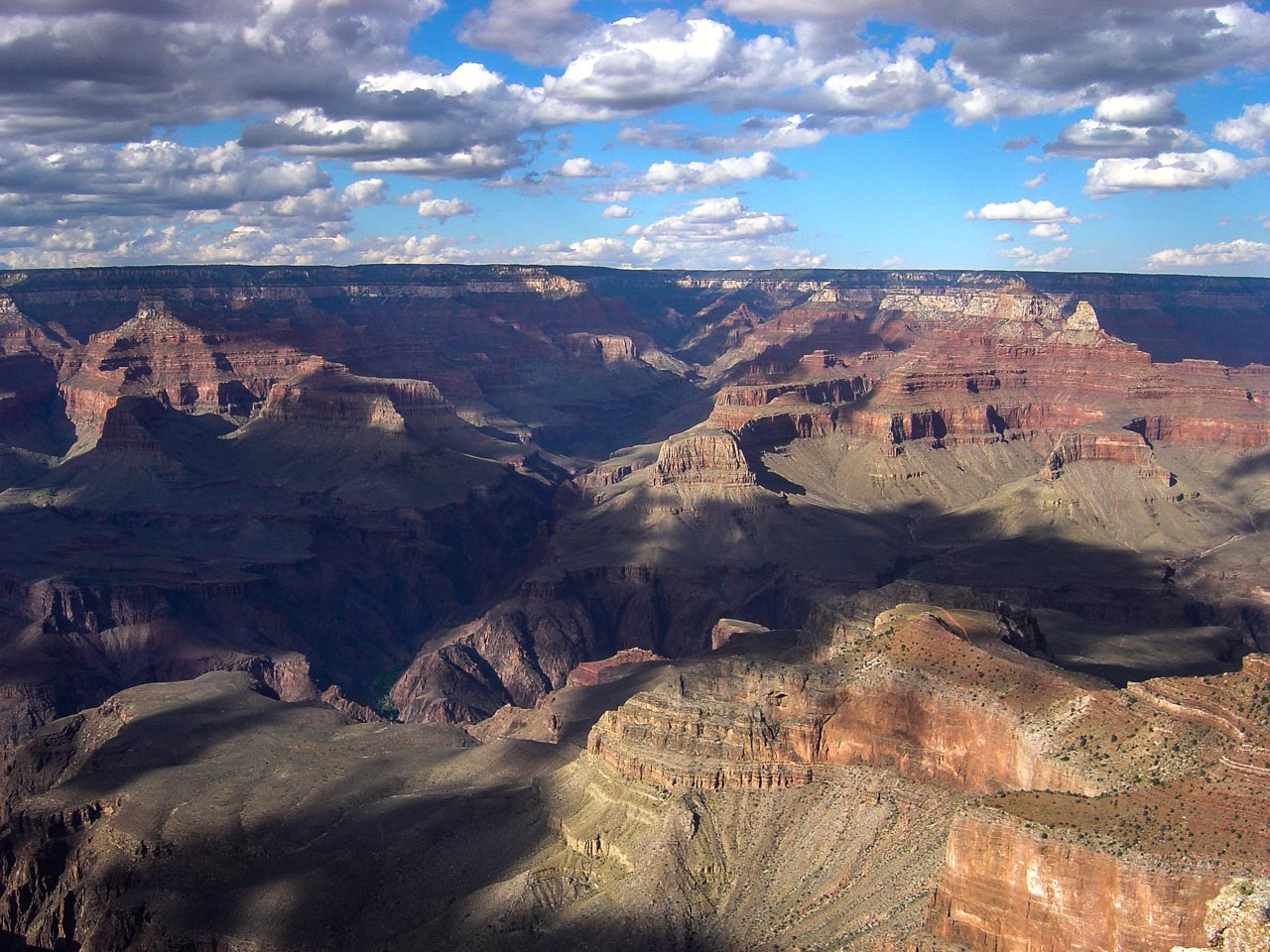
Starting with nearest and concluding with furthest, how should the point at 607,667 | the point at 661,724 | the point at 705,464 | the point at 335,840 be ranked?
the point at 661,724 → the point at 335,840 → the point at 607,667 → the point at 705,464

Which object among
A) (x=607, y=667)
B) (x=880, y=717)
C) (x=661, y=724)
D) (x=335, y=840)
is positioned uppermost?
(x=880, y=717)

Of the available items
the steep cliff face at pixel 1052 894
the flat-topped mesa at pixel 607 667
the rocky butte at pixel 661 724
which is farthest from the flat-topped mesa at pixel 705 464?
the steep cliff face at pixel 1052 894

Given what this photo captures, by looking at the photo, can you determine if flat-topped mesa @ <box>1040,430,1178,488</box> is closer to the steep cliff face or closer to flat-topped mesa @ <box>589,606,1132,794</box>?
flat-topped mesa @ <box>589,606,1132,794</box>

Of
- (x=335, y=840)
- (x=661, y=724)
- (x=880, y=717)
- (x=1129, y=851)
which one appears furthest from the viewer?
(x=335, y=840)

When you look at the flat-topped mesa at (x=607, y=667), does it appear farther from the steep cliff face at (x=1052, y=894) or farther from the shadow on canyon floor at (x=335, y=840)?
the steep cliff face at (x=1052, y=894)

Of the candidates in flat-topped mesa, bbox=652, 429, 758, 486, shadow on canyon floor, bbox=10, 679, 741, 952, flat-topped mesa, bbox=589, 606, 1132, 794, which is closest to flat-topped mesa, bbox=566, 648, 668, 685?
shadow on canyon floor, bbox=10, 679, 741, 952

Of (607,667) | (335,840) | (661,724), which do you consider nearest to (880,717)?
(661,724)

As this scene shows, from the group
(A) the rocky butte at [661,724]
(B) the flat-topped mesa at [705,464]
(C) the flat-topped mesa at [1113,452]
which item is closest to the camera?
(A) the rocky butte at [661,724]

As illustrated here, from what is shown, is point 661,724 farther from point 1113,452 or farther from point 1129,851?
point 1113,452
